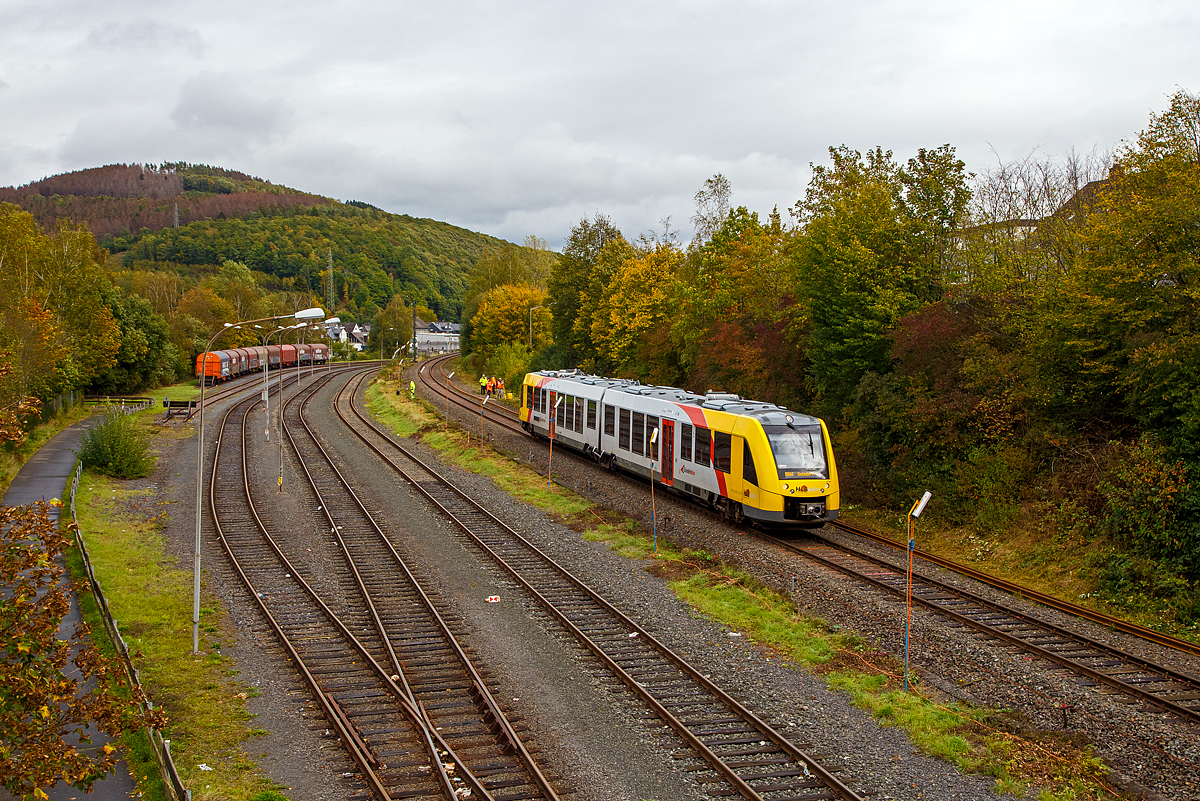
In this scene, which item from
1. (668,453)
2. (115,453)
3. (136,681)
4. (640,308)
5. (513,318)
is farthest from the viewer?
(513,318)

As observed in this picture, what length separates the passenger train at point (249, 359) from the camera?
62.0 m

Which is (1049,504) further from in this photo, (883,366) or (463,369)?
(463,369)

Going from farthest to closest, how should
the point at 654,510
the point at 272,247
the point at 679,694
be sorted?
the point at 272,247 → the point at 654,510 → the point at 679,694

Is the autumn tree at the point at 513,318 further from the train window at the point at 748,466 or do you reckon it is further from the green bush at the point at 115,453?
the train window at the point at 748,466

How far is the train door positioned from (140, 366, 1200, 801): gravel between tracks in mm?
4114

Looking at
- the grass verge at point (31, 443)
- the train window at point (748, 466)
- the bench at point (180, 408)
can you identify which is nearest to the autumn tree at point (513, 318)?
the bench at point (180, 408)

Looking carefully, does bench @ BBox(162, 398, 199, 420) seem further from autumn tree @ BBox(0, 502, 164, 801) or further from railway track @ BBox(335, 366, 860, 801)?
autumn tree @ BBox(0, 502, 164, 801)

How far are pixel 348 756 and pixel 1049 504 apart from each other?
1498cm

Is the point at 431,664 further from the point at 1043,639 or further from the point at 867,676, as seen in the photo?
the point at 1043,639

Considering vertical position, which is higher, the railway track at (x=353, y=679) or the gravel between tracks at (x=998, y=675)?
the gravel between tracks at (x=998, y=675)

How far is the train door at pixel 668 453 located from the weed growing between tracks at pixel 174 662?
12.8 metres

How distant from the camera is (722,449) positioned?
20.8 metres

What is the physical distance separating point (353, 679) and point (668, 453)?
1351cm

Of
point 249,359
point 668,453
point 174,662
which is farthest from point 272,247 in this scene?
point 174,662
